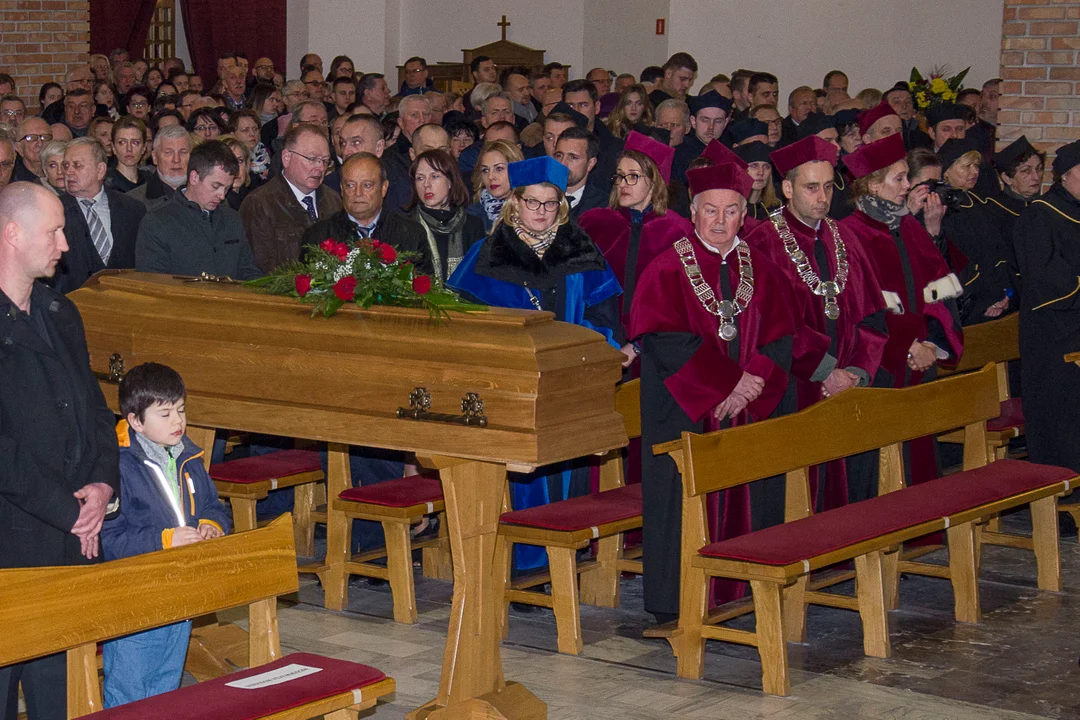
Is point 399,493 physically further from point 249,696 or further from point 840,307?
point 249,696

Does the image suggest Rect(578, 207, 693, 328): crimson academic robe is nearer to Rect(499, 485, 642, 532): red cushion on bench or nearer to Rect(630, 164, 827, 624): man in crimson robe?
Rect(630, 164, 827, 624): man in crimson robe

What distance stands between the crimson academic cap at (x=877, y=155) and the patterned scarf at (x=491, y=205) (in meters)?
1.86

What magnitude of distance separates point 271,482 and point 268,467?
0.59 ft

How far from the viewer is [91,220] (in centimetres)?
825

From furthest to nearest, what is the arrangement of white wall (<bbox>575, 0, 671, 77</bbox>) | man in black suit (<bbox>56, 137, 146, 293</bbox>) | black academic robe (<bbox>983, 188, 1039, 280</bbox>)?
white wall (<bbox>575, 0, 671, 77</bbox>)
black academic robe (<bbox>983, 188, 1039, 280</bbox>)
man in black suit (<bbox>56, 137, 146, 293</bbox>)

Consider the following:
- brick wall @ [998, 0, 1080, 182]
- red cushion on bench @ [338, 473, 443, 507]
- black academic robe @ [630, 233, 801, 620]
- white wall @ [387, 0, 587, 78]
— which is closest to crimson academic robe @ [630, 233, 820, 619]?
black academic robe @ [630, 233, 801, 620]

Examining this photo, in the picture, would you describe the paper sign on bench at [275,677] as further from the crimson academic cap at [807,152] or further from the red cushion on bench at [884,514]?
the crimson academic cap at [807,152]

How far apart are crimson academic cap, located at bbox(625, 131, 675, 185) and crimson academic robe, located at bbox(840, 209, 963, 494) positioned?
3.00 ft

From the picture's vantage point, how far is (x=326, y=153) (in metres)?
7.99

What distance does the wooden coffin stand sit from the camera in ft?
16.8

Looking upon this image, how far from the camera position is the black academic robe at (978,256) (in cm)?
955

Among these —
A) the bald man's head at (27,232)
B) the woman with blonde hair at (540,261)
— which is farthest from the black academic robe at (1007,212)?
the bald man's head at (27,232)

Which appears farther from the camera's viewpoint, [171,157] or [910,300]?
[171,157]

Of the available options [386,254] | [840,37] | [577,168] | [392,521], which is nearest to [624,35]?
[840,37]
